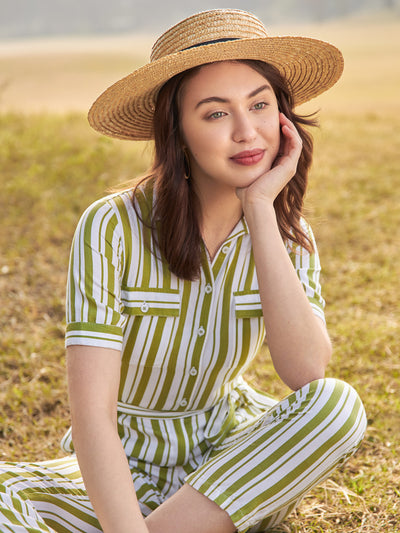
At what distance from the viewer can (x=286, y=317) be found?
1848mm

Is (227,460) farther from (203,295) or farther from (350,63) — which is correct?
(350,63)

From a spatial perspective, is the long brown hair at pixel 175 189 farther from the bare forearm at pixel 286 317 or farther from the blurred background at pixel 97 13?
the blurred background at pixel 97 13

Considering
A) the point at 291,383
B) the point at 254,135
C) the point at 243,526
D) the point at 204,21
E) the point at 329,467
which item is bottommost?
the point at 243,526

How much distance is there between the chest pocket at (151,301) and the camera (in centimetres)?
191

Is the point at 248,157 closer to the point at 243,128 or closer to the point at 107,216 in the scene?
the point at 243,128

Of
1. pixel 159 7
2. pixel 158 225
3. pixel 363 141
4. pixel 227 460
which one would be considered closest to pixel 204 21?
pixel 158 225

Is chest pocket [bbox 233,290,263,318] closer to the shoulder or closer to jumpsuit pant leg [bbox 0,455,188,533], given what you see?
the shoulder

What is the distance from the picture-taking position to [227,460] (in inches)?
69.3

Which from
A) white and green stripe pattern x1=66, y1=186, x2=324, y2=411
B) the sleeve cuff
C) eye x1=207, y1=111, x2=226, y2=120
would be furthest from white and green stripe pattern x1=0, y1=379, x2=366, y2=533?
eye x1=207, y1=111, x2=226, y2=120

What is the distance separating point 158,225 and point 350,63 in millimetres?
23189

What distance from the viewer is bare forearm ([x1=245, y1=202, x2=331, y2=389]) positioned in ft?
6.07

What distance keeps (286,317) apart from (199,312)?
0.30 m

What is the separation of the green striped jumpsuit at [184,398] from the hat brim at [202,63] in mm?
324

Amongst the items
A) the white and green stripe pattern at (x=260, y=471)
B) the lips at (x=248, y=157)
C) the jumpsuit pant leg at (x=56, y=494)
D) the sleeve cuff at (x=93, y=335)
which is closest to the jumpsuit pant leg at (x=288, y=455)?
the white and green stripe pattern at (x=260, y=471)
